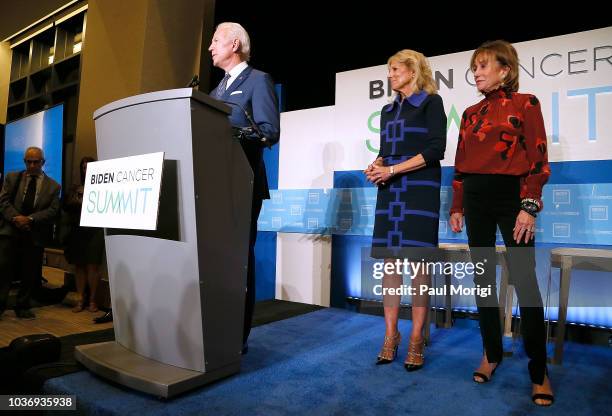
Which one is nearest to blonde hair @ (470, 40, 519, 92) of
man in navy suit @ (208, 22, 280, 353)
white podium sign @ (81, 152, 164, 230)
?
man in navy suit @ (208, 22, 280, 353)

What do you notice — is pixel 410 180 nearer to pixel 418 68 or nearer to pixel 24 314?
pixel 418 68

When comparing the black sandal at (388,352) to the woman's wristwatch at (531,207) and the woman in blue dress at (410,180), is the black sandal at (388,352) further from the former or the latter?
the woman's wristwatch at (531,207)

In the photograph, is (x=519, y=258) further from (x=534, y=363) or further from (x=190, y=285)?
(x=190, y=285)

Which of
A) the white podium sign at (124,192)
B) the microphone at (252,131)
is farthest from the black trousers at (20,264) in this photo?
the microphone at (252,131)

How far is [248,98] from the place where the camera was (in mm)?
1735

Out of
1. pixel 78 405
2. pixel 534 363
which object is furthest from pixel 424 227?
pixel 78 405

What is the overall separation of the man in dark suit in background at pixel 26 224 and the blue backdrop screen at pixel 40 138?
73 centimetres

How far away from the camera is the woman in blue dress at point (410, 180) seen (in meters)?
1.76

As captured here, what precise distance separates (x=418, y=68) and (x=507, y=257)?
0.91 meters

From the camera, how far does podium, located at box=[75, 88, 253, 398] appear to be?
133 centimetres

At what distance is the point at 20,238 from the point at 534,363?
3698mm

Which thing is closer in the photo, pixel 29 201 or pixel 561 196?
pixel 561 196

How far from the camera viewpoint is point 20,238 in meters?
3.37

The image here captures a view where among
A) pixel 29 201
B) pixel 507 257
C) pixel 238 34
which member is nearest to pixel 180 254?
pixel 238 34
